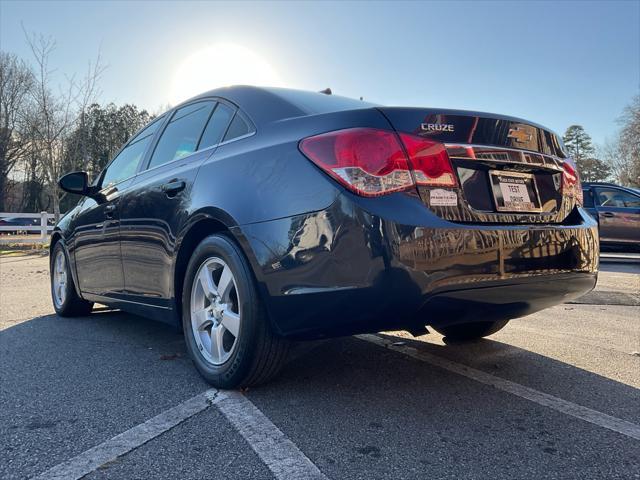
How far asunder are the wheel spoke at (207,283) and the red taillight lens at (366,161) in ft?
3.14

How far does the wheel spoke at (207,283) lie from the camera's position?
8.95ft

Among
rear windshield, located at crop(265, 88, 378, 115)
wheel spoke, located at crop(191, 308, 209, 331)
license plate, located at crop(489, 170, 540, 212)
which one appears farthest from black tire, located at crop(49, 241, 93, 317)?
license plate, located at crop(489, 170, 540, 212)

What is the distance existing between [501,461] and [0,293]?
246 inches

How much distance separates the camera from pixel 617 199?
1116cm

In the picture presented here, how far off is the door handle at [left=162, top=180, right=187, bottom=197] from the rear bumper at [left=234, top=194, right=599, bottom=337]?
0.77 m

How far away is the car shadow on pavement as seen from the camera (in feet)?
6.13

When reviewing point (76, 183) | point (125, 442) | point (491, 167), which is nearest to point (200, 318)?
point (125, 442)

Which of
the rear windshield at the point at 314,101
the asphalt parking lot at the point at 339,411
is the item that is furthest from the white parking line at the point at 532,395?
the rear windshield at the point at 314,101

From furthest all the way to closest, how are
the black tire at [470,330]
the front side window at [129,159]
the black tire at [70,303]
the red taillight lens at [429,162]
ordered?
the black tire at [70,303] → the front side window at [129,159] → the black tire at [470,330] → the red taillight lens at [429,162]

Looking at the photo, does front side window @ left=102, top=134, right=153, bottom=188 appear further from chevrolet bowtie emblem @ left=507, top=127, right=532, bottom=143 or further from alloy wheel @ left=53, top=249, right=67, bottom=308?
chevrolet bowtie emblem @ left=507, top=127, right=532, bottom=143

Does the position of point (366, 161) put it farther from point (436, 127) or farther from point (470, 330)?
point (470, 330)

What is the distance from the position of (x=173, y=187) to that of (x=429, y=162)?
157cm

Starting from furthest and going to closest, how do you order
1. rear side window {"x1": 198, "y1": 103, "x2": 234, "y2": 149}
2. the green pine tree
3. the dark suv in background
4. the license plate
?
the green pine tree < the dark suv in background < rear side window {"x1": 198, "y1": 103, "x2": 234, "y2": 149} < the license plate

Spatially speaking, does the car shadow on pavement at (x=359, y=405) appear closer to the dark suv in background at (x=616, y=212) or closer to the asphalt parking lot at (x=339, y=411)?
the asphalt parking lot at (x=339, y=411)
